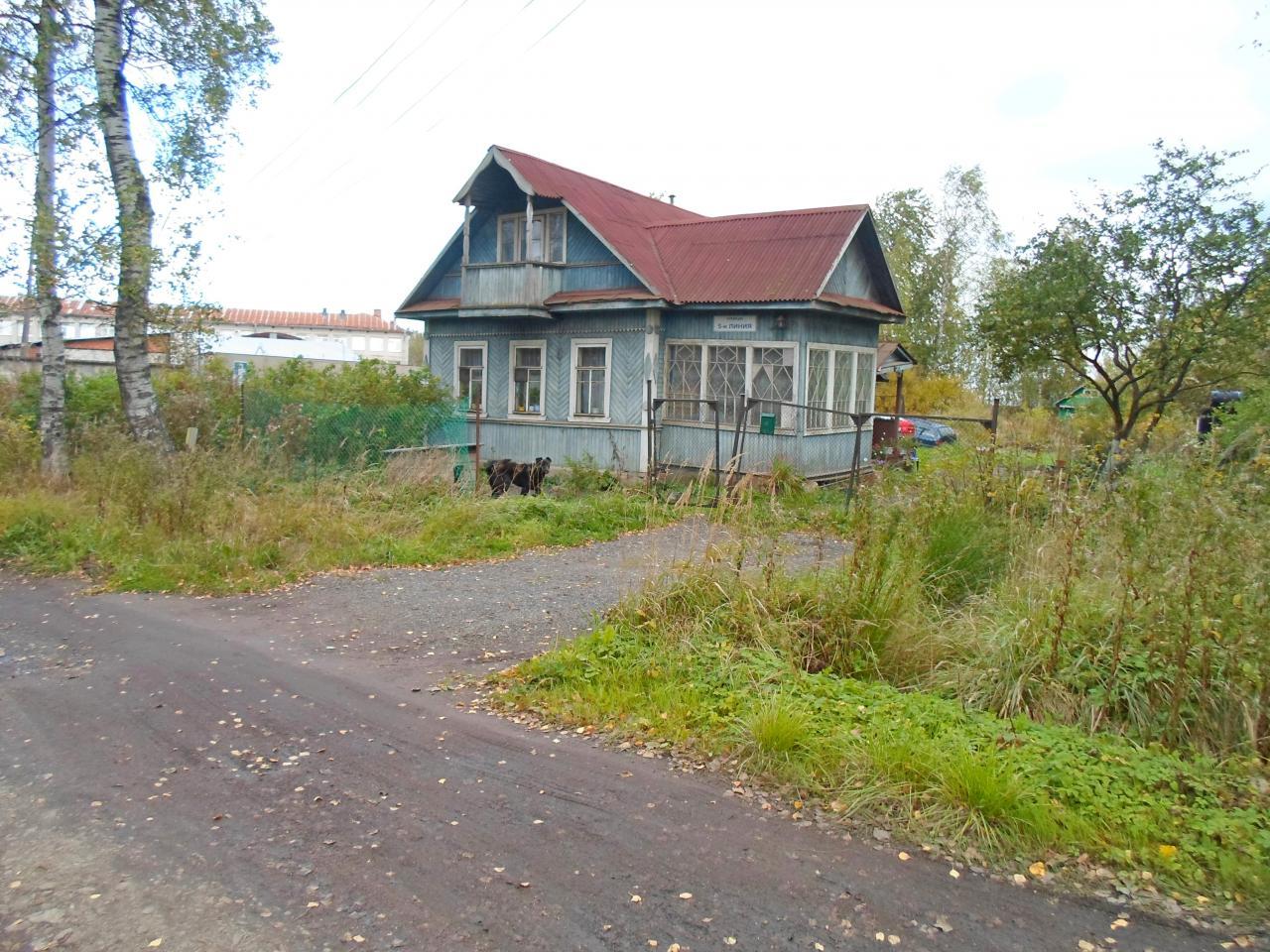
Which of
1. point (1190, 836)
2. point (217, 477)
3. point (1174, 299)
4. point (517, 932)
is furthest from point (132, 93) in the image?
point (1174, 299)

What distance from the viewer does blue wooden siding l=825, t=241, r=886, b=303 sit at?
17309 mm

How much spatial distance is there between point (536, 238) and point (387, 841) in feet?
53.3

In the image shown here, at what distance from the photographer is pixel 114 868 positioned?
378 cm

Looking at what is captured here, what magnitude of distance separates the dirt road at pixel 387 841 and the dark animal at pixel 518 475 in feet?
33.1

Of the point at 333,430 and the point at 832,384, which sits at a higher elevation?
the point at 832,384

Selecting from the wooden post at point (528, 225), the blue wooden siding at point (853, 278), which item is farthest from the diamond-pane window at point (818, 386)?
the wooden post at point (528, 225)

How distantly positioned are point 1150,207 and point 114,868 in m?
17.0

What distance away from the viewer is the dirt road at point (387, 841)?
3381mm

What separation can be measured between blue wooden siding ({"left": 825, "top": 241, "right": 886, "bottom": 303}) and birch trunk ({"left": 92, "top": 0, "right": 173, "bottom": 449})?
37.0 feet

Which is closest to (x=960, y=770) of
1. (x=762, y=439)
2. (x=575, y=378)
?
(x=762, y=439)

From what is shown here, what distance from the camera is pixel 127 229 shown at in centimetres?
1309

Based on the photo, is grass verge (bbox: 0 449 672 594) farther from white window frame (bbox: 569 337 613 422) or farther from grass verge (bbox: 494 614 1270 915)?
white window frame (bbox: 569 337 613 422)

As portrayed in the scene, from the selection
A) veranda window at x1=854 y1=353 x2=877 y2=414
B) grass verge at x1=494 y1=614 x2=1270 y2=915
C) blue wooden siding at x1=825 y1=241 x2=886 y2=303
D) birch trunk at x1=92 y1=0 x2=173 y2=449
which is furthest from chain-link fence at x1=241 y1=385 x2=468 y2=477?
grass verge at x1=494 y1=614 x2=1270 y2=915

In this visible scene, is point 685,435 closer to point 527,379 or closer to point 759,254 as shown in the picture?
point 759,254
